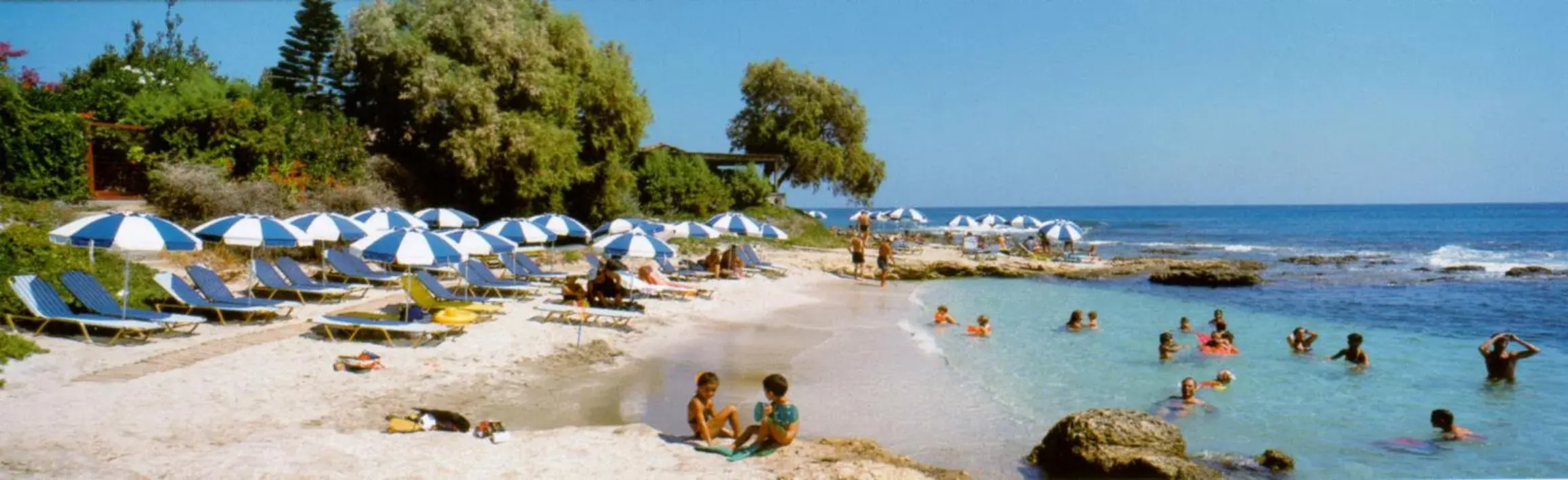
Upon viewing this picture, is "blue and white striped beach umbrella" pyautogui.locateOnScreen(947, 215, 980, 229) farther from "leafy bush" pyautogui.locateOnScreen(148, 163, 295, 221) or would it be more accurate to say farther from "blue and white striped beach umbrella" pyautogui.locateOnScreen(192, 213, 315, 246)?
"blue and white striped beach umbrella" pyautogui.locateOnScreen(192, 213, 315, 246)

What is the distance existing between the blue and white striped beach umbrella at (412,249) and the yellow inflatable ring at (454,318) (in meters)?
0.67

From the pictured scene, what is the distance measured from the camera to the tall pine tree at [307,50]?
1453 inches

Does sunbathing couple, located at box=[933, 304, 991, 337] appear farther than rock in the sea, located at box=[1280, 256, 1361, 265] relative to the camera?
No

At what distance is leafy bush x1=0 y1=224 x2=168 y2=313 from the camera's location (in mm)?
12266

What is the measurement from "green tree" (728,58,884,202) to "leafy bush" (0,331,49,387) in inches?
1469

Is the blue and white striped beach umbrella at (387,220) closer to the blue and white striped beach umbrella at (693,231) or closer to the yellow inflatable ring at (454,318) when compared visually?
the blue and white striped beach umbrella at (693,231)

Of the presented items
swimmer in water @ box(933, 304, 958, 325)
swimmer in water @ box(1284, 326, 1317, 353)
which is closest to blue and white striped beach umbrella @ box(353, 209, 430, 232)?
swimmer in water @ box(933, 304, 958, 325)

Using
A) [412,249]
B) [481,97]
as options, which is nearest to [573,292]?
[412,249]

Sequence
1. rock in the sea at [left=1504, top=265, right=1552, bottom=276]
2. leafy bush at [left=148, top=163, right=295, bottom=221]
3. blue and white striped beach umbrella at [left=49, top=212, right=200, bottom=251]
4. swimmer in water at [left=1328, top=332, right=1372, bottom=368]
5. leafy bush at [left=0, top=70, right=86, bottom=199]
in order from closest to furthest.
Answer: blue and white striped beach umbrella at [left=49, top=212, right=200, bottom=251] → swimmer in water at [left=1328, top=332, right=1372, bottom=368] → leafy bush at [left=0, top=70, right=86, bottom=199] → leafy bush at [left=148, top=163, right=295, bottom=221] → rock in the sea at [left=1504, top=265, right=1552, bottom=276]

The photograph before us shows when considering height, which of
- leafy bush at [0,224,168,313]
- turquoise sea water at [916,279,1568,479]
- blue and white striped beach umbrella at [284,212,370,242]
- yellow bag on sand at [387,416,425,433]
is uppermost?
blue and white striped beach umbrella at [284,212,370,242]

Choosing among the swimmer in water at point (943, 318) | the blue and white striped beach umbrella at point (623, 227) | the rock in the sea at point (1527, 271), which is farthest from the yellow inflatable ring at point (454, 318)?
the rock in the sea at point (1527, 271)

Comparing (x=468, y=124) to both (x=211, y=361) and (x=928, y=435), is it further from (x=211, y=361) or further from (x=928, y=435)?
(x=928, y=435)

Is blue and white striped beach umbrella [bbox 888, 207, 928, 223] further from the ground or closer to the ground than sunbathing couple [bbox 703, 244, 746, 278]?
further from the ground

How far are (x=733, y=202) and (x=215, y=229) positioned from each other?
2757 centimetres
